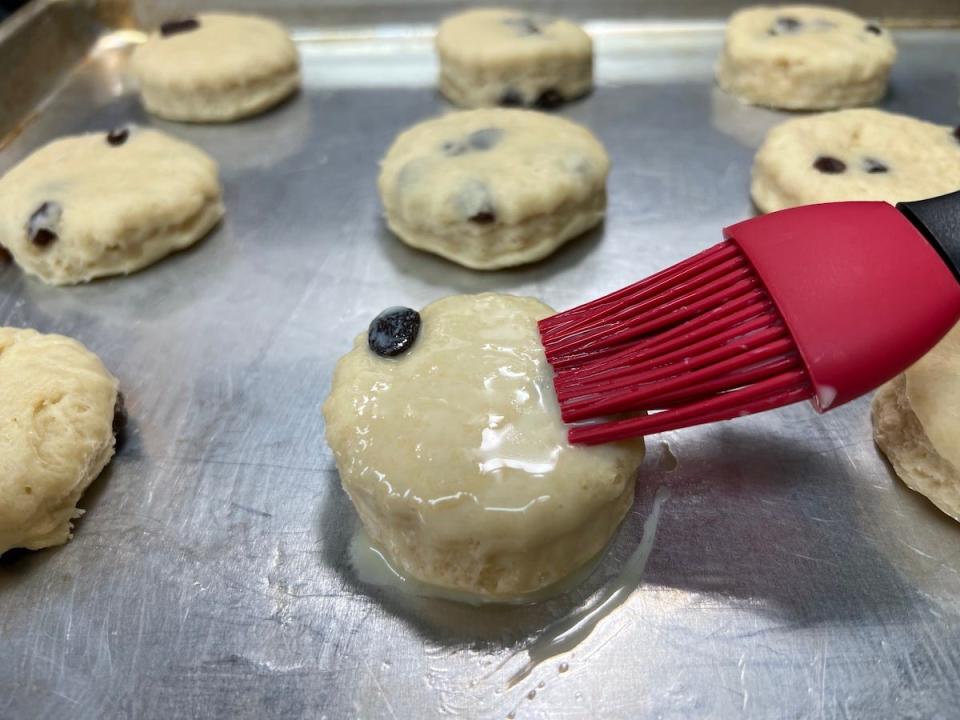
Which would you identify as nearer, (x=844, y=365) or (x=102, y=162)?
(x=844, y=365)

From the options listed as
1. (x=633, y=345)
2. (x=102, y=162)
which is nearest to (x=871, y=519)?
(x=633, y=345)

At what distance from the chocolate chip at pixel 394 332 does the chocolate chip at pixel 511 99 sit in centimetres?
184

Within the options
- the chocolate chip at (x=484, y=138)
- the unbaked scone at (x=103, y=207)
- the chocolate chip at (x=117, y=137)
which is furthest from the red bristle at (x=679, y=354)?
the chocolate chip at (x=117, y=137)

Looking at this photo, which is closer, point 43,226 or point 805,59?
point 43,226

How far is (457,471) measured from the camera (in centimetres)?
171

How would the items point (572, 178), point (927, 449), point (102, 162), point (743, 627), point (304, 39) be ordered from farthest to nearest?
point (304, 39) → point (102, 162) → point (572, 178) → point (927, 449) → point (743, 627)

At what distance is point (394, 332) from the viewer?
6.58 ft

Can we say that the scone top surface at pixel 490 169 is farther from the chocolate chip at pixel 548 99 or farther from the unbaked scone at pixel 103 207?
the unbaked scone at pixel 103 207

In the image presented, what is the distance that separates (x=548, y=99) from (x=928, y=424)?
2336 millimetres

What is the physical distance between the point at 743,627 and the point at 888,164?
185cm

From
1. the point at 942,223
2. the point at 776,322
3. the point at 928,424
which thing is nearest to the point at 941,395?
the point at 928,424

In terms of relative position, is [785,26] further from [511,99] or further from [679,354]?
[679,354]

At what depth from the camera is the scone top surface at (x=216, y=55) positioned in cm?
354

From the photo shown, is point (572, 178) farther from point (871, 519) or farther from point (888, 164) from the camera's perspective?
point (871, 519)
